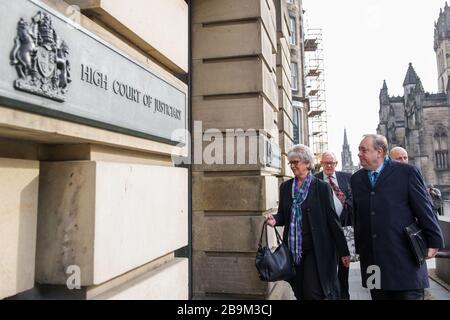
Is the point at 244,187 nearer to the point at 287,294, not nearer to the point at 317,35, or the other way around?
the point at 287,294

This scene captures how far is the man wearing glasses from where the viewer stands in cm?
444

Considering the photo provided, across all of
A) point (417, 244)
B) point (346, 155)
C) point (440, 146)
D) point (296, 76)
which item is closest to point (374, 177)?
point (417, 244)

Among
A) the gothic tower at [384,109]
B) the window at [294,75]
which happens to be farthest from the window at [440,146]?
the window at [294,75]

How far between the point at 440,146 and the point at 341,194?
59.9 meters

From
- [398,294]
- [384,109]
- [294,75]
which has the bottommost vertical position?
[398,294]

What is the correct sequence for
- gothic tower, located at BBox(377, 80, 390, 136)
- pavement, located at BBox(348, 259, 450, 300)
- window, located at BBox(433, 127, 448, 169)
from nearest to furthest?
pavement, located at BBox(348, 259, 450, 300), window, located at BBox(433, 127, 448, 169), gothic tower, located at BBox(377, 80, 390, 136)

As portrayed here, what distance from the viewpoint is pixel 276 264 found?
3.36 metres

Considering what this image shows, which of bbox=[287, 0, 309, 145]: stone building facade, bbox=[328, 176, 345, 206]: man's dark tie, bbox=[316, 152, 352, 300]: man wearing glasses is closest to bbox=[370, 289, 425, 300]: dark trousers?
bbox=[316, 152, 352, 300]: man wearing glasses

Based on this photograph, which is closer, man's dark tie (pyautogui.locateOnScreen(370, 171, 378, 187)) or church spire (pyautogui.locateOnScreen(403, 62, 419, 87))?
man's dark tie (pyautogui.locateOnScreen(370, 171, 378, 187))

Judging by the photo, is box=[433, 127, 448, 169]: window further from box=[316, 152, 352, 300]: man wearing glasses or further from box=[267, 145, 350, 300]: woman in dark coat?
box=[267, 145, 350, 300]: woman in dark coat

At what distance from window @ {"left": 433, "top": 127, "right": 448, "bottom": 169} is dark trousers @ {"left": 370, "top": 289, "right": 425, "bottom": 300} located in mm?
59782

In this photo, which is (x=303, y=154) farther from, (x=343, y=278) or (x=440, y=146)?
(x=440, y=146)

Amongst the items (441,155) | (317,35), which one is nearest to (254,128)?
(317,35)
